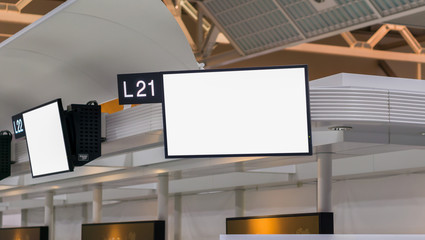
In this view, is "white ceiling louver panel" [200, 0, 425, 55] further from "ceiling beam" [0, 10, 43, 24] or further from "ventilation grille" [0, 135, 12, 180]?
"ventilation grille" [0, 135, 12, 180]

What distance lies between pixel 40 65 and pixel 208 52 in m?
19.6

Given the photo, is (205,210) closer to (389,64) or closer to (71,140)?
(71,140)

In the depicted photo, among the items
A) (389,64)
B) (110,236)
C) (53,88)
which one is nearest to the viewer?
(53,88)

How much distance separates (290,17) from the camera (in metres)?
24.9

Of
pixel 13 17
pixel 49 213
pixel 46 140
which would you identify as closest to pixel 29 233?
pixel 49 213

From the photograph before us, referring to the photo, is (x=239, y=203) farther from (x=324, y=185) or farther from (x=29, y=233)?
(x=324, y=185)

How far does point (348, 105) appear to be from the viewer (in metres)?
7.55

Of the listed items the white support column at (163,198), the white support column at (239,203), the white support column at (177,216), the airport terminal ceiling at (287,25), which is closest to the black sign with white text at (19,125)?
the white support column at (163,198)

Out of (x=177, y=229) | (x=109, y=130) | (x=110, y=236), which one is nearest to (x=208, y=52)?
(x=177, y=229)

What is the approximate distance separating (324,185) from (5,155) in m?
5.41

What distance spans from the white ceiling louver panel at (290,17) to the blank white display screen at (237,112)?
1395 centimetres

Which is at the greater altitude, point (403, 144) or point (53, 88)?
point (53, 88)

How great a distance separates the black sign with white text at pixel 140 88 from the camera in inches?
294

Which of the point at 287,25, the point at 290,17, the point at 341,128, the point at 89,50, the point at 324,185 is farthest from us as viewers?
the point at 287,25
